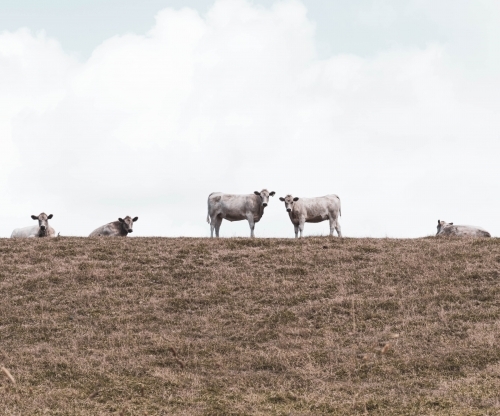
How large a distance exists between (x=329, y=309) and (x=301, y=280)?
296 centimetres

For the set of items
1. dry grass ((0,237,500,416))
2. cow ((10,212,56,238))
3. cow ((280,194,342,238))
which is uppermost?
cow ((280,194,342,238))

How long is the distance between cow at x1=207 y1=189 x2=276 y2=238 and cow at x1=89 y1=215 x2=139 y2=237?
361 cm

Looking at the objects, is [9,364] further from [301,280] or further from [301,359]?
[301,280]

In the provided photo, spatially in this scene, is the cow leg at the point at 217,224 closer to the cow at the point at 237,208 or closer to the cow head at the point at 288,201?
the cow at the point at 237,208

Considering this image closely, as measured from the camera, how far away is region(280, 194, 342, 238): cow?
33.8 meters

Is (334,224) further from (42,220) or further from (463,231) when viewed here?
(42,220)

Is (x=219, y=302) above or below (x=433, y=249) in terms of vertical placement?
below

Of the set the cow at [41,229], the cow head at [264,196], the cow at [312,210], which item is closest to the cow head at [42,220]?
the cow at [41,229]

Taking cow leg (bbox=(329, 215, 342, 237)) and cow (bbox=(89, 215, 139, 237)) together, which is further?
cow (bbox=(89, 215, 139, 237))

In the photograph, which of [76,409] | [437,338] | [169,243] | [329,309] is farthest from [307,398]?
[169,243]

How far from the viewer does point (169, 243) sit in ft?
90.4

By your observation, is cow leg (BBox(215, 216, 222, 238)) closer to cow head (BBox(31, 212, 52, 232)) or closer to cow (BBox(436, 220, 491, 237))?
cow head (BBox(31, 212, 52, 232))

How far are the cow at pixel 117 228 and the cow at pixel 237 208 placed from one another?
3607mm

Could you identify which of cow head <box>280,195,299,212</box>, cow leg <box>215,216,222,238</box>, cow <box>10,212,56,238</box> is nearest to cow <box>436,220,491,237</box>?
cow head <box>280,195,299,212</box>
